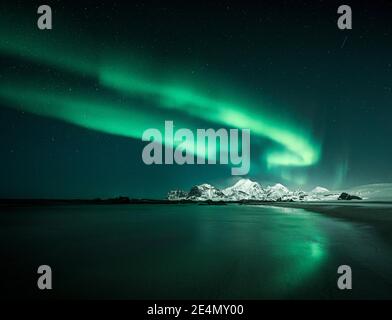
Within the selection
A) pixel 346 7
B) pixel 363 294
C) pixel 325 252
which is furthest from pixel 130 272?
pixel 346 7

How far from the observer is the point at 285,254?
11992mm

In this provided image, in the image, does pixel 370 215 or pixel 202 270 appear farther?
pixel 370 215

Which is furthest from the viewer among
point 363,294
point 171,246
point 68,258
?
point 171,246

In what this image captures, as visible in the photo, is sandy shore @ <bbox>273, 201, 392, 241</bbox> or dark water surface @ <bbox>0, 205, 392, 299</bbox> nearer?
dark water surface @ <bbox>0, 205, 392, 299</bbox>

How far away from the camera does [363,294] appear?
263 inches

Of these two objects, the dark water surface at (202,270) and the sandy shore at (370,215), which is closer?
the dark water surface at (202,270)

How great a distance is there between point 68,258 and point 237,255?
6355mm
